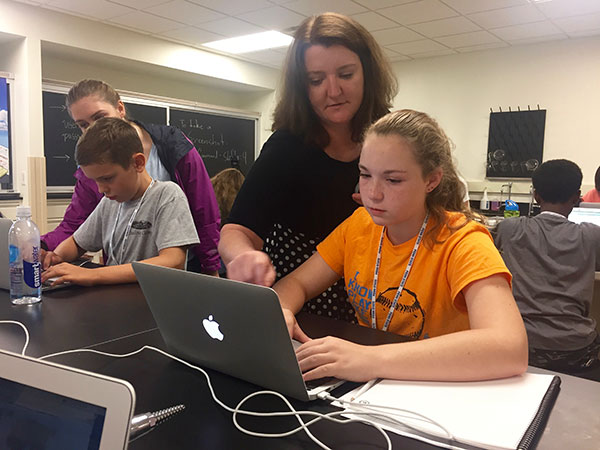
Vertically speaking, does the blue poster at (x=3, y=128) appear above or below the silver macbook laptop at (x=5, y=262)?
above

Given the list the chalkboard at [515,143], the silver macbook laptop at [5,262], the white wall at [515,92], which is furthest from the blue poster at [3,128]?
the chalkboard at [515,143]

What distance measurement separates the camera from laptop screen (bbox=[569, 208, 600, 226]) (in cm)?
285

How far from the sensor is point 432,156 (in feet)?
3.71

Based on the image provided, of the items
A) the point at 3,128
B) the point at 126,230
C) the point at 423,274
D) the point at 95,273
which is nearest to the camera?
the point at 423,274

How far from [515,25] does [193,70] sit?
3418mm

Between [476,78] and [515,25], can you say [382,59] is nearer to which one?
[515,25]

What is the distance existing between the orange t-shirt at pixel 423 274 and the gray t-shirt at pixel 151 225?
67 centimetres

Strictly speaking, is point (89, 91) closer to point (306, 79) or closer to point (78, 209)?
point (78, 209)

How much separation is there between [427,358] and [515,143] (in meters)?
5.24

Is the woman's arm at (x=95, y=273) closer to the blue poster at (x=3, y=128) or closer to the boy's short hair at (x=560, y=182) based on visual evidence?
the boy's short hair at (x=560, y=182)

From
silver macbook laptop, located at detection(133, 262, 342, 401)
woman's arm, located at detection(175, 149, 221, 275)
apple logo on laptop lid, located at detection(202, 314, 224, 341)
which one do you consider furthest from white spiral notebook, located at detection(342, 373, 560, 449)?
woman's arm, located at detection(175, 149, 221, 275)

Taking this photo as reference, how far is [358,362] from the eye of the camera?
772 millimetres

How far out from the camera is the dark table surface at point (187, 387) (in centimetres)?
62

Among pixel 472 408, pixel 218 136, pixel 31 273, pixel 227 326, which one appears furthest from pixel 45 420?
pixel 218 136
